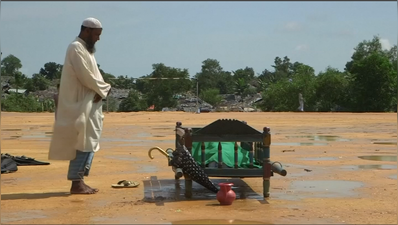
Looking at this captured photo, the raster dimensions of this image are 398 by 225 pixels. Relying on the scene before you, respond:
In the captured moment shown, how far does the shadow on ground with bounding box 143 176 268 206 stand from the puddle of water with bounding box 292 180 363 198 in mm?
765

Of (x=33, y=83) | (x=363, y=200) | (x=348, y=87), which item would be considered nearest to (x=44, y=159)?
(x=363, y=200)

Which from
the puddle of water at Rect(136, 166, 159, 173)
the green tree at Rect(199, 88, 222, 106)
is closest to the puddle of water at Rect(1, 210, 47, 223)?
the puddle of water at Rect(136, 166, 159, 173)

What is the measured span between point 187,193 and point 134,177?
7.81 feet

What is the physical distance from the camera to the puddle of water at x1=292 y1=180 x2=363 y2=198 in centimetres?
865

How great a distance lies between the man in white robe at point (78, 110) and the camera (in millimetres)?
8438

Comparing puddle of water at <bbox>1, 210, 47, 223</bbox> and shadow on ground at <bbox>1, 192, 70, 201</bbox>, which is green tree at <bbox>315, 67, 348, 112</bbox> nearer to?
shadow on ground at <bbox>1, 192, 70, 201</bbox>

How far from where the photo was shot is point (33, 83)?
6944 cm

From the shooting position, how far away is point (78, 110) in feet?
27.7

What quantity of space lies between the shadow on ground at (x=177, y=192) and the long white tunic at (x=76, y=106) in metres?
1.05

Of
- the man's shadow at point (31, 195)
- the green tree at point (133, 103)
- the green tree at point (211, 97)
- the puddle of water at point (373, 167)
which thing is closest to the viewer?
the man's shadow at point (31, 195)

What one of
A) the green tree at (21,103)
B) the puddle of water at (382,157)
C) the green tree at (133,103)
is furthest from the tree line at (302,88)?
the puddle of water at (382,157)

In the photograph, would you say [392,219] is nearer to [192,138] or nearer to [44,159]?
[192,138]

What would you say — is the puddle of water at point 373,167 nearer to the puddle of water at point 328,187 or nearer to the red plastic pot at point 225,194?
the puddle of water at point 328,187

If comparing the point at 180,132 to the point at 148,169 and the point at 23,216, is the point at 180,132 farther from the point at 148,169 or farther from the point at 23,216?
the point at 23,216
